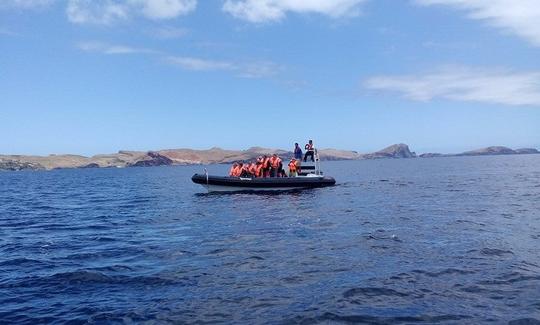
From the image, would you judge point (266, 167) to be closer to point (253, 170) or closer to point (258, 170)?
point (258, 170)

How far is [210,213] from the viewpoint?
2442cm

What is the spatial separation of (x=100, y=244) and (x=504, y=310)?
43.6 feet

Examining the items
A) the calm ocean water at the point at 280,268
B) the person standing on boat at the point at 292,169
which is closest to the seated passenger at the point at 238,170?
the person standing on boat at the point at 292,169

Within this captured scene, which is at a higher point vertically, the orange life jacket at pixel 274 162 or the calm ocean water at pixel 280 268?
the orange life jacket at pixel 274 162

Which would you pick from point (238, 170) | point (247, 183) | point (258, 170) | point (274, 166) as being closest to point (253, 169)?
point (258, 170)

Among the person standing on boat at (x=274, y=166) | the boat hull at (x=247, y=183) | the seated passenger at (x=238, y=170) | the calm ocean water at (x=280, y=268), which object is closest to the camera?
the calm ocean water at (x=280, y=268)

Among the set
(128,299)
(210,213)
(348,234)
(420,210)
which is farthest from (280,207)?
(128,299)

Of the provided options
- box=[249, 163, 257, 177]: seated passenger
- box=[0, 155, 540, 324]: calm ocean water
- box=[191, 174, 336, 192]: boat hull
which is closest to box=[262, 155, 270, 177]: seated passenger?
box=[249, 163, 257, 177]: seated passenger

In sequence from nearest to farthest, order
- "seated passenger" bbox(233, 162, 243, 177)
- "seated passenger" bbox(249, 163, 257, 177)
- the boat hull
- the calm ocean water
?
the calm ocean water < the boat hull < "seated passenger" bbox(249, 163, 257, 177) < "seated passenger" bbox(233, 162, 243, 177)

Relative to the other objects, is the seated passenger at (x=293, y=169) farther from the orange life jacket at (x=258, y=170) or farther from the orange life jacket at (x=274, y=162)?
the orange life jacket at (x=258, y=170)

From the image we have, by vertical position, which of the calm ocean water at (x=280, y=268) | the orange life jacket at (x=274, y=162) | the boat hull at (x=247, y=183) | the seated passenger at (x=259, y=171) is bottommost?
the calm ocean water at (x=280, y=268)

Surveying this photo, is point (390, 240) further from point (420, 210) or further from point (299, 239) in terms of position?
point (420, 210)

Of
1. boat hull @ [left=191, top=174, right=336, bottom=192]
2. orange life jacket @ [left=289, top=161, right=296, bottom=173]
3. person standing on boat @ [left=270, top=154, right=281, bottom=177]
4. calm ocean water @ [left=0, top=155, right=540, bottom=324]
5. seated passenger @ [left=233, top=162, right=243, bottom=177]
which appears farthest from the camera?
orange life jacket @ [left=289, top=161, right=296, bottom=173]

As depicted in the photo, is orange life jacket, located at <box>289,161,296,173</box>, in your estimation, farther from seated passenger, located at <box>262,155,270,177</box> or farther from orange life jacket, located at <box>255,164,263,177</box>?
orange life jacket, located at <box>255,164,263,177</box>
